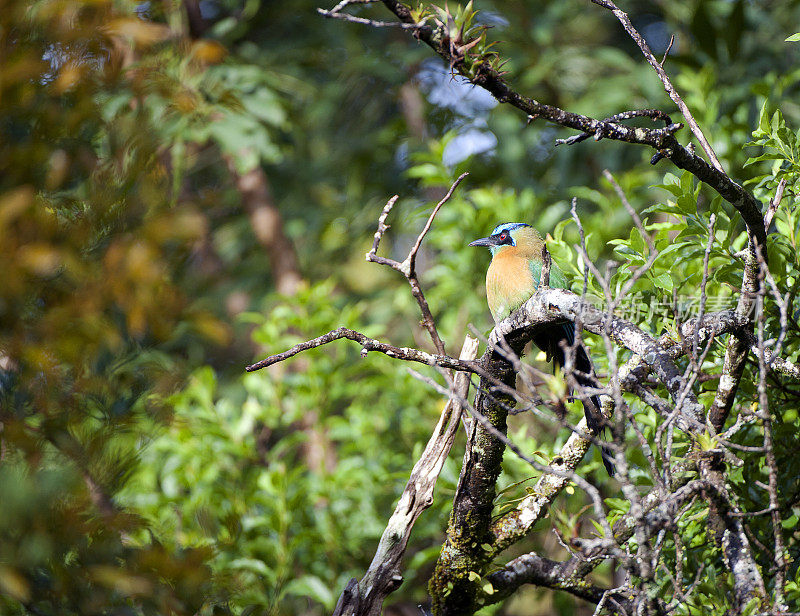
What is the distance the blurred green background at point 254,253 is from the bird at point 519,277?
11.3 inches

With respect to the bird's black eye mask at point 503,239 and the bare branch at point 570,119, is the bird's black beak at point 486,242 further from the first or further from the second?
the bare branch at point 570,119

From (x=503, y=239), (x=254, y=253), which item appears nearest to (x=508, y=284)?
(x=503, y=239)

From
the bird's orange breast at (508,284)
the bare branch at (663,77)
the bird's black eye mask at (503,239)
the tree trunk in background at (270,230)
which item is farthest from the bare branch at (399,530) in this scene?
the tree trunk in background at (270,230)

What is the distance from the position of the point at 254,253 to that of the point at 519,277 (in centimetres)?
365

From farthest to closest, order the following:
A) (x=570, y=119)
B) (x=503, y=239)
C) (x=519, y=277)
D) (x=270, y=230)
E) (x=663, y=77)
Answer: (x=270, y=230) → (x=503, y=239) → (x=519, y=277) → (x=663, y=77) → (x=570, y=119)

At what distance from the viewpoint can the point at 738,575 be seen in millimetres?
1947

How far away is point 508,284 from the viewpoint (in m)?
3.41

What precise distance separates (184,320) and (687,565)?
2.46 meters

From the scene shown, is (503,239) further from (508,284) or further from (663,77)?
(663,77)

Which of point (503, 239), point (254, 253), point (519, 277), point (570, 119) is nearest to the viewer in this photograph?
point (570, 119)

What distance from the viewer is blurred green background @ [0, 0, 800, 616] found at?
2.76 meters

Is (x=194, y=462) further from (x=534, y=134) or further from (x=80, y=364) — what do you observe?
(x=534, y=134)

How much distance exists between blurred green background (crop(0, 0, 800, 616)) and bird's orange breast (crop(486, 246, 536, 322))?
32 cm

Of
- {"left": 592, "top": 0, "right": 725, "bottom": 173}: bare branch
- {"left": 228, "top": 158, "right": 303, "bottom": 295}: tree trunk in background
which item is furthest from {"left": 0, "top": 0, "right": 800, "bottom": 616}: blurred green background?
{"left": 592, "top": 0, "right": 725, "bottom": 173}: bare branch
